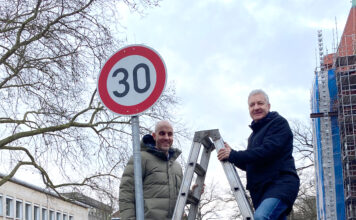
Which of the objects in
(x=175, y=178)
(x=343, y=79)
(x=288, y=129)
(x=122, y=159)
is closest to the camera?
(x=288, y=129)

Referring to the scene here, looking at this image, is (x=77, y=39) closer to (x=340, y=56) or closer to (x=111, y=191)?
(x=111, y=191)

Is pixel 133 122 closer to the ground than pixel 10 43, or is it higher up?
closer to the ground

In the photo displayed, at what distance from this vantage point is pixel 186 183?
5.38m

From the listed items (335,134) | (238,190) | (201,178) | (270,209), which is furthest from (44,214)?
(270,209)

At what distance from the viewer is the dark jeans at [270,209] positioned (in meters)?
4.88

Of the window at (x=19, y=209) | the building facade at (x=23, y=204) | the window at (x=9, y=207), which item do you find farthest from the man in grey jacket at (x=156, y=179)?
the window at (x=19, y=209)

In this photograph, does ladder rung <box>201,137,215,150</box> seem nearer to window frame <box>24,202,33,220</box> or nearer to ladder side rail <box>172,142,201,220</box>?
ladder side rail <box>172,142,201,220</box>

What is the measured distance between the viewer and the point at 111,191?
18.8 meters

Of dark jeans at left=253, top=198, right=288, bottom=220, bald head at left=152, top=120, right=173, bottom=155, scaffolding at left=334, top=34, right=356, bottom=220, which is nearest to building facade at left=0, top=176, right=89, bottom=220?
scaffolding at left=334, top=34, right=356, bottom=220

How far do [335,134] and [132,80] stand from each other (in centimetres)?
3491

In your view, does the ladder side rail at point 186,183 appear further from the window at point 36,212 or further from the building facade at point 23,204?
the window at point 36,212

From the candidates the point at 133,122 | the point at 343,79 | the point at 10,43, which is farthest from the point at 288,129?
the point at 343,79

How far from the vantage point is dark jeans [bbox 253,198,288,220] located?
4883 mm

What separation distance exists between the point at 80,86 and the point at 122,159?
7.61ft
